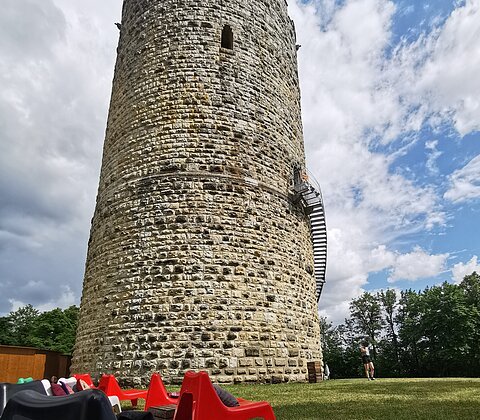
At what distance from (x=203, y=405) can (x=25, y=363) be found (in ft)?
34.8

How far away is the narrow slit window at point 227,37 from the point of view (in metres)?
11.4

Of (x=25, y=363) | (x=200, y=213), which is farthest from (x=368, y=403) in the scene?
(x=25, y=363)

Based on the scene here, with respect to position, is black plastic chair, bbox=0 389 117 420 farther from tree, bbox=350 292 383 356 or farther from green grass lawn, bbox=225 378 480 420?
tree, bbox=350 292 383 356

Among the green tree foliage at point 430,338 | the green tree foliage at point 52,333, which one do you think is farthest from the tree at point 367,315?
the green tree foliage at point 52,333

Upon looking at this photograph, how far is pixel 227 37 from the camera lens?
11.4 meters

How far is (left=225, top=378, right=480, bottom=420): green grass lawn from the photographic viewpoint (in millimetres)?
4625

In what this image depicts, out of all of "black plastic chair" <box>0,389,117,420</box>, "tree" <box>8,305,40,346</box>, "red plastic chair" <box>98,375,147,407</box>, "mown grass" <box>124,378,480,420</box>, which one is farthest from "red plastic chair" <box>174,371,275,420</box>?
"tree" <box>8,305,40,346</box>

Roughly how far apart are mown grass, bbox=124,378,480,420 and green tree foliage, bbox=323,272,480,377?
23.8m

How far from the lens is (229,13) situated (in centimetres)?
1151

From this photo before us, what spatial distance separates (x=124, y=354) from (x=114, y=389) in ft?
10.5

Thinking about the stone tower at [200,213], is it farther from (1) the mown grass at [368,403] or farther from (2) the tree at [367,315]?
(2) the tree at [367,315]

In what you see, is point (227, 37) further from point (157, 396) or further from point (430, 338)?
point (430, 338)

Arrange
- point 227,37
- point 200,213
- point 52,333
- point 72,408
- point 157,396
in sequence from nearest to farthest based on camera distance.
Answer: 1. point 72,408
2. point 157,396
3. point 200,213
4. point 227,37
5. point 52,333

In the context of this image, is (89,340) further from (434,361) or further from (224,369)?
(434,361)
